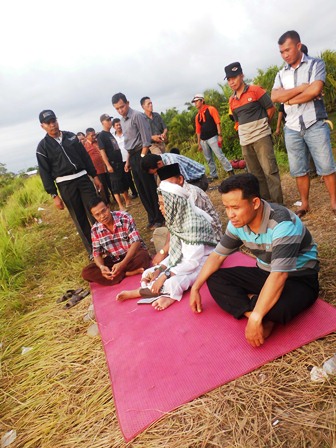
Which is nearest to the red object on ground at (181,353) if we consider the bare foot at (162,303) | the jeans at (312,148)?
the bare foot at (162,303)

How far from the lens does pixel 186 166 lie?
3.60m

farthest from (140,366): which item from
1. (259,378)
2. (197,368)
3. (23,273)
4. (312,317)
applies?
(23,273)

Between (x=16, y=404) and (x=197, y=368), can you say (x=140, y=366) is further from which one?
(x=16, y=404)

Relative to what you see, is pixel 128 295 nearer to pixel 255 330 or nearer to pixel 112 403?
pixel 112 403

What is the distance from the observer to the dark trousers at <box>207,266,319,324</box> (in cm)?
173

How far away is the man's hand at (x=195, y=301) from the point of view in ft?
7.11

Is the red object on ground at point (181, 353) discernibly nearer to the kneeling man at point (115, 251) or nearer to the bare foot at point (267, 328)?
the bare foot at point (267, 328)

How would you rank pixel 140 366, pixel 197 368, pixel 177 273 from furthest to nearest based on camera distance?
pixel 177 273, pixel 140 366, pixel 197 368

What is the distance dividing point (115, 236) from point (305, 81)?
239 centimetres

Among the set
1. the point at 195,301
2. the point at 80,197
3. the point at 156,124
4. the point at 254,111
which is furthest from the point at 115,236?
the point at 156,124

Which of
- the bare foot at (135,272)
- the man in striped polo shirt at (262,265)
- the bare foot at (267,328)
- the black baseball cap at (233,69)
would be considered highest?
the black baseball cap at (233,69)

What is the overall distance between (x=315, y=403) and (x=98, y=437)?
42.4 inches

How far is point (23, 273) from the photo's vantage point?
423 centimetres

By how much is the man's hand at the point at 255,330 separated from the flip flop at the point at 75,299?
6.63ft
